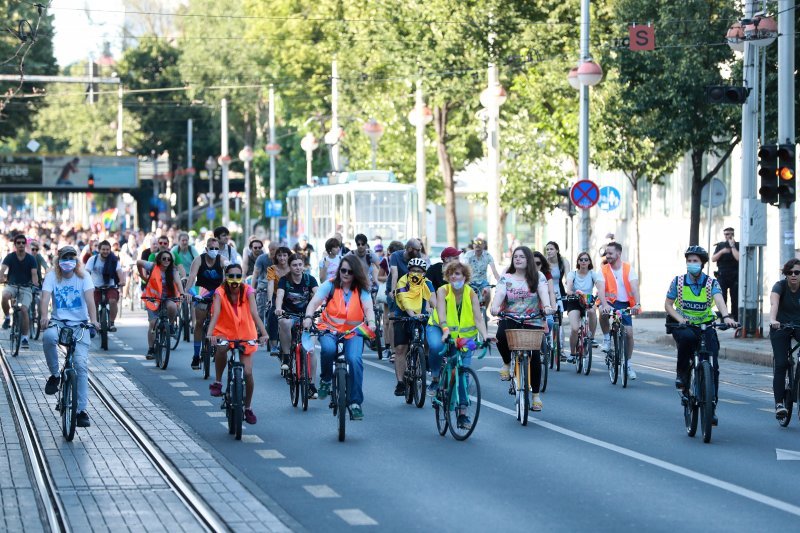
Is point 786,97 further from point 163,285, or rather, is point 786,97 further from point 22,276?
point 22,276

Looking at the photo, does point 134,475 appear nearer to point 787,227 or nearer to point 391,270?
point 391,270

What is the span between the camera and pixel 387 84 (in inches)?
2379

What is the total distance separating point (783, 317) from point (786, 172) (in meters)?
9.72

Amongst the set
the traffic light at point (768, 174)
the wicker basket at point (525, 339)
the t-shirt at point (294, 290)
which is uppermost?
the traffic light at point (768, 174)

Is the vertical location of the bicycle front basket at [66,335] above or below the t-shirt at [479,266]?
below

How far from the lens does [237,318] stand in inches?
592

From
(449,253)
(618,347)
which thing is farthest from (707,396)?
(618,347)

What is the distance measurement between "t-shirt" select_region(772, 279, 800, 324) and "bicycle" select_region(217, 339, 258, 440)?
4.65 meters

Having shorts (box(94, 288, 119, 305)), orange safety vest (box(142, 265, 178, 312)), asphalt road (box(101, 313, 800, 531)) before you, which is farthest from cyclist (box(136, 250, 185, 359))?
asphalt road (box(101, 313, 800, 531))

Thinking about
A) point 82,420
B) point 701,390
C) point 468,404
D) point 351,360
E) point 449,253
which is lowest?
point 82,420

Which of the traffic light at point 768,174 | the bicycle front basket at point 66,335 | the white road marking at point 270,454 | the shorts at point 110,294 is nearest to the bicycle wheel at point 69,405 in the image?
the bicycle front basket at point 66,335

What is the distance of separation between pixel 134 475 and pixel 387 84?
160ft

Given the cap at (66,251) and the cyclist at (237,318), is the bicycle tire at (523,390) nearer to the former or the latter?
the cyclist at (237,318)

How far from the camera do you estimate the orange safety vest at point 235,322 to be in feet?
49.1
